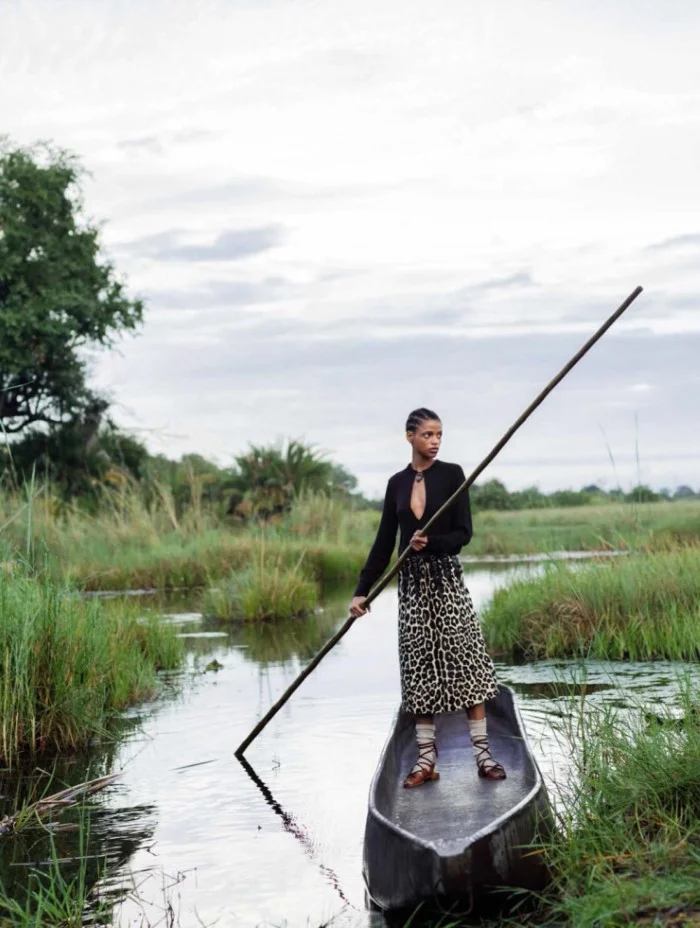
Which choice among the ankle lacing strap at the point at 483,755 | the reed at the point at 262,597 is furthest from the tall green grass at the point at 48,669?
the reed at the point at 262,597

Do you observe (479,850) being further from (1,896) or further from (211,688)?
(211,688)

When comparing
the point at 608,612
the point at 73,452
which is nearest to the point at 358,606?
the point at 608,612

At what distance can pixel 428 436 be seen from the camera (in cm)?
684

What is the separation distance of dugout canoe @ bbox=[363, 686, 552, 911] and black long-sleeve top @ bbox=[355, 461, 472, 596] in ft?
3.45

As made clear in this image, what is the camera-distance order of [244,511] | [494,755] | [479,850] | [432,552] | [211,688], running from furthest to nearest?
1. [244,511]
2. [211,688]
3. [494,755]
4. [432,552]
5. [479,850]

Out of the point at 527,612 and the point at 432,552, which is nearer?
the point at 432,552

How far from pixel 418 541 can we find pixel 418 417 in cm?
66

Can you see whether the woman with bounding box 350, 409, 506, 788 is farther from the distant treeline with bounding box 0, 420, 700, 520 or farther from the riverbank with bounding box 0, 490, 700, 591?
the riverbank with bounding box 0, 490, 700, 591

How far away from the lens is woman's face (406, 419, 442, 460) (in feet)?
22.4

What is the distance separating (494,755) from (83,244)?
35103 millimetres

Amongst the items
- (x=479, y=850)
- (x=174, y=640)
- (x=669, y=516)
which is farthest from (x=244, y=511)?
(x=479, y=850)

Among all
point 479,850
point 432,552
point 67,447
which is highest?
point 67,447

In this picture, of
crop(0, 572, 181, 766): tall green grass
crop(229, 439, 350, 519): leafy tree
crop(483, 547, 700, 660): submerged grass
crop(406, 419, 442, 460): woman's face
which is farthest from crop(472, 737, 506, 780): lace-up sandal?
crop(229, 439, 350, 519): leafy tree

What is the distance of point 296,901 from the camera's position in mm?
5820
